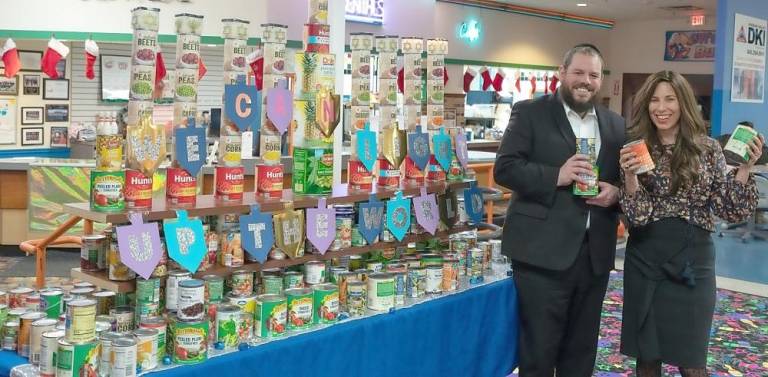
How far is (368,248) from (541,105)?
3.26 feet

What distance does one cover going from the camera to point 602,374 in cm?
499

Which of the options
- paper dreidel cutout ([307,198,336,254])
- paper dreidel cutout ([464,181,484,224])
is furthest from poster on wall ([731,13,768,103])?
paper dreidel cutout ([307,198,336,254])

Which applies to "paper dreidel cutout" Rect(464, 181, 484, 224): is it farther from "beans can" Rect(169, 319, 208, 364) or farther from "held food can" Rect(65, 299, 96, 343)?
"held food can" Rect(65, 299, 96, 343)

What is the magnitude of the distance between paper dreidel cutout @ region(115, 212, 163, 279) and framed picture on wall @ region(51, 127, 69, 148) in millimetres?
9097

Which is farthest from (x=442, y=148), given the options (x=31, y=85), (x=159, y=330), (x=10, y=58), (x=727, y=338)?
(x=31, y=85)

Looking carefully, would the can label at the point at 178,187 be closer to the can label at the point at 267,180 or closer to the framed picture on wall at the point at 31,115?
the can label at the point at 267,180

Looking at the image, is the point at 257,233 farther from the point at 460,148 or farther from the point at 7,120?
the point at 7,120

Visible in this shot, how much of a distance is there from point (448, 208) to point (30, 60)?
28.3 feet

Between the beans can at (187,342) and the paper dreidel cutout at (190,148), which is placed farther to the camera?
the paper dreidel cutout at (190,148)

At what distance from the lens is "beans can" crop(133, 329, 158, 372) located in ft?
8.30

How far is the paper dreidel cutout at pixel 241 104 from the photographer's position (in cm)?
302

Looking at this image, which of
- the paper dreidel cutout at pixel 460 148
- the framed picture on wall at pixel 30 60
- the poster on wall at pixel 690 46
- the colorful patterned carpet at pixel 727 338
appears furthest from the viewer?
the poster on wall at pixel 690 46

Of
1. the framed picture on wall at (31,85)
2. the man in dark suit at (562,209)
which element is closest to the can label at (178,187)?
the man in dark suit at (562,209)

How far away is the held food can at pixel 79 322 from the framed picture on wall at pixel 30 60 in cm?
937
